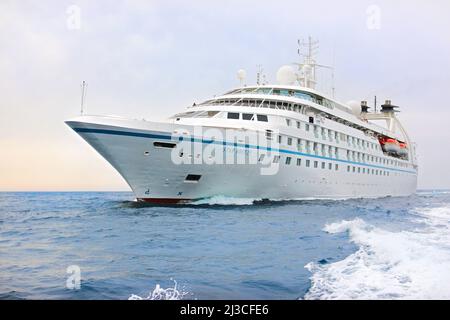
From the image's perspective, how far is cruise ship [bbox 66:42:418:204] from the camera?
19812 mm

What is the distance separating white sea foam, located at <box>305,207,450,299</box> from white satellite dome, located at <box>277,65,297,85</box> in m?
28.5

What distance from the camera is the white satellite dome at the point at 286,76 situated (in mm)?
37219

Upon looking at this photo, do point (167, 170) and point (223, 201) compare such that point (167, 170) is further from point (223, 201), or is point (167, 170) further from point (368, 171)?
point (368, 171)

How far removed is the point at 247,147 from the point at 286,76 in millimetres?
17239

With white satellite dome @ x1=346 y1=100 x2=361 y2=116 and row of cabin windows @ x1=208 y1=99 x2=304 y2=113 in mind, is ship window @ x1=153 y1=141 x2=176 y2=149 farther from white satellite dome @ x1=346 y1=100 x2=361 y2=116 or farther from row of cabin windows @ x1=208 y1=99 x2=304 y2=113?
white satellite dome @ x1=346 y1=100 x2=361 y2=116

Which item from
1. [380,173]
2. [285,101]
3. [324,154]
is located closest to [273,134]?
[285,101]

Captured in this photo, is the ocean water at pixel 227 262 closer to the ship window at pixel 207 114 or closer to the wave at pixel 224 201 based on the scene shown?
the wave at pixel 224 201

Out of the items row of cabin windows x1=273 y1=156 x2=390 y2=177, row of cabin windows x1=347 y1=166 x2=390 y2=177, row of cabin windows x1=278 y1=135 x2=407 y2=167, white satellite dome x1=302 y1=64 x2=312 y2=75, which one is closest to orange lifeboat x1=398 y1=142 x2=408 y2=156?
row of cabin windows x1=347 y1=166 x2=390 y2=177

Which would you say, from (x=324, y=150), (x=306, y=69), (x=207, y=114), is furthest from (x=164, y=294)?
(x=306, y=69)

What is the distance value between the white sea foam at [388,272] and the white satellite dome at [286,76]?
28501 mm

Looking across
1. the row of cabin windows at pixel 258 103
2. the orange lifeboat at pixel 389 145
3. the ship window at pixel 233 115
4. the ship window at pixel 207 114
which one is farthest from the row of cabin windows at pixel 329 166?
the ship window at pixel 207 114

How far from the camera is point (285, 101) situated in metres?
28.1

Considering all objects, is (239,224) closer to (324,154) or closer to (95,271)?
(95,271)

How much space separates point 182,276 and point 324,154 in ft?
82.5
